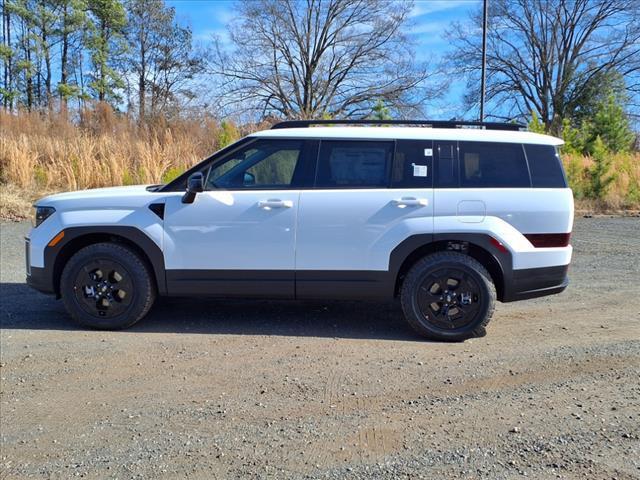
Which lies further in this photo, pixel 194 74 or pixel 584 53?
pixel 584 53

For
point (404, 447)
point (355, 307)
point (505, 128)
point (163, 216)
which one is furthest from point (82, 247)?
point (505, 128)

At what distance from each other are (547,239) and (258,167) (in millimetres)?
2728

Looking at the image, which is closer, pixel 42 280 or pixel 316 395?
pixel 316 395

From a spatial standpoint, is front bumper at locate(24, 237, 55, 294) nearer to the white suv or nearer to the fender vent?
the white suv

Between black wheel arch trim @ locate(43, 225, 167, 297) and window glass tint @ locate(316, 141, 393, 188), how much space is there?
168 cm

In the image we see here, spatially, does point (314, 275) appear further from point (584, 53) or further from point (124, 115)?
point (584, 53)

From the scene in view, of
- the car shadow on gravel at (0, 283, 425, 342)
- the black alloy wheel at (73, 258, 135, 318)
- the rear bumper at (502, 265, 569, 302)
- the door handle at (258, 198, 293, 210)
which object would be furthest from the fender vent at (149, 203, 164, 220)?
the rear bumper at (502, 265, 569, 302)

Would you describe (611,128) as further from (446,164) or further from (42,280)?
(42,280)

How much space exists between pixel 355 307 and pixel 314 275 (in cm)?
123

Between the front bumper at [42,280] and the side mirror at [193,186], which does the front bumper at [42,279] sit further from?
the side mirror at [193,186]

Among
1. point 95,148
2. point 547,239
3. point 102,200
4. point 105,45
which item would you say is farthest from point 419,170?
point 105,45

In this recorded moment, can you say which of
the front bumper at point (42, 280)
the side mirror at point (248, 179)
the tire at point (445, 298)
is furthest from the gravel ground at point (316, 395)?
the side mirror at point (248, 179)

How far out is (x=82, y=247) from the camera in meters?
5.68

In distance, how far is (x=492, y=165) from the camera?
5.35m
